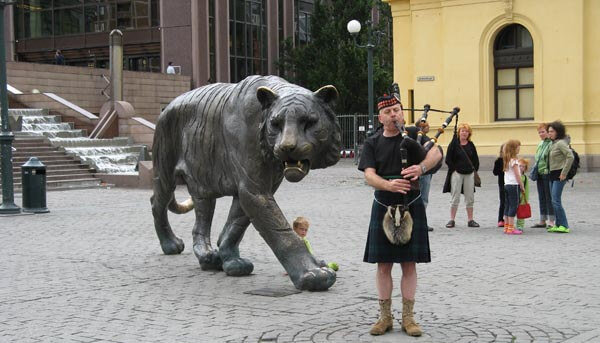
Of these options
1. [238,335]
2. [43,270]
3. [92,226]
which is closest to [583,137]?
[92,226]

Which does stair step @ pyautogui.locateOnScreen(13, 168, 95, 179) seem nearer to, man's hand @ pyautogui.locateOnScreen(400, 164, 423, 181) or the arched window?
the arched window

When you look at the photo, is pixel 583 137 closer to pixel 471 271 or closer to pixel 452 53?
pixel 452 53

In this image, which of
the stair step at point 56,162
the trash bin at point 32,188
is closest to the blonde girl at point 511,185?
the trash bin at point 32,188

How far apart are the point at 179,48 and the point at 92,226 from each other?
117ft

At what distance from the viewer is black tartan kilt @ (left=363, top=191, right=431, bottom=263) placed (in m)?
6.43

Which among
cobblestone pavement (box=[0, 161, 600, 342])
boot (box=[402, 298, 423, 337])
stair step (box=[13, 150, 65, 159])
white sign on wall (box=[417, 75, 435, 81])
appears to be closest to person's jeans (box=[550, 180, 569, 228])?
cobblestone pavement (box=[0, 161, 600, 342])

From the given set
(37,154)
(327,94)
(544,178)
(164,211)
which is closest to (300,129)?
(327,94)

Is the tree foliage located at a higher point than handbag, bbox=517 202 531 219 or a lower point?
higher

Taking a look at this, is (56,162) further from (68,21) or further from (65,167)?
(68,21)

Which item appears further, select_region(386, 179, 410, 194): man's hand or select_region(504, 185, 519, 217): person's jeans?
select_region(504, 185, 519, 217): person's jeans

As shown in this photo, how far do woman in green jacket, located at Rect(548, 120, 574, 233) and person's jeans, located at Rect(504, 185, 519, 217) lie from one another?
63 centimetres

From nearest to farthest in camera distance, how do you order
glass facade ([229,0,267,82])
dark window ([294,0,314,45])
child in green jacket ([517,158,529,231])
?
1. child in green jacket ([517,158,529,231])
2. glass facade ([229,0,267,82])
3. dark window ([294,0,314,45])

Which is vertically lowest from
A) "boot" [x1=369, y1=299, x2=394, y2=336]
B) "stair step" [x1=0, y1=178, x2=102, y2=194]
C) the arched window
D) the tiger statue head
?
"stair step" [x1=0, y1=178, x2=102, y2=194]

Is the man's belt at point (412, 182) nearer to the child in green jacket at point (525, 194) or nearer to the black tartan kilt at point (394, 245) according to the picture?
the black tartan kilt at point (394, 245)
